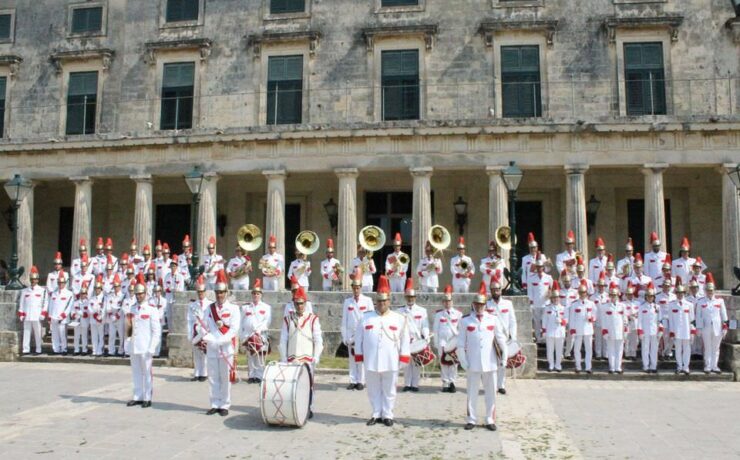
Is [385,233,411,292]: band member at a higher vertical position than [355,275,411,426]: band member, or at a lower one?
higher

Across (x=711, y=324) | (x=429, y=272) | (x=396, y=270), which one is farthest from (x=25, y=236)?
(x=711, y=324)

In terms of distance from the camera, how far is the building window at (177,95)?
25047mm

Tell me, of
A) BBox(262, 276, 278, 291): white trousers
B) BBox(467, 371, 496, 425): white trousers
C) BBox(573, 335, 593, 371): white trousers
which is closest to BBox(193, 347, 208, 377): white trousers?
BBox(262, 276, 278, 291): white trousers

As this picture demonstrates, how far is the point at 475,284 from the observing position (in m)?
23.8

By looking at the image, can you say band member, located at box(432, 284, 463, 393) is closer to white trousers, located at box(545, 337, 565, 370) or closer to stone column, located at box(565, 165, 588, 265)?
white trousers, located at box(545, 337, 565, 370)

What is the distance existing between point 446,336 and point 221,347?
4.58 m

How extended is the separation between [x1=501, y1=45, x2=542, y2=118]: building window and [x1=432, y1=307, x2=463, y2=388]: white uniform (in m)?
12.0

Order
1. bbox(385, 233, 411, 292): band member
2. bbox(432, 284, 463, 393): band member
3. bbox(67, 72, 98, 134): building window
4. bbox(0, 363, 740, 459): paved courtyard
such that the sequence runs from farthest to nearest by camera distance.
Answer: bbox(67, 72, 98, 134): building window, bbox(385, 233, 411, 292): band member, bbox(432, 284, 463, 393): band member, bbox(0, 363, 740, 459): paved courtyard

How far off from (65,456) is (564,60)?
67.2 ft

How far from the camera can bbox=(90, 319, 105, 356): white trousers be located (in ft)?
53.6

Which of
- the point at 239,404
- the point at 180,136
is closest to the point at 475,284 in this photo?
the point at 180,136

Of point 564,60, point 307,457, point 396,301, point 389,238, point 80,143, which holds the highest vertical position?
point 564,60

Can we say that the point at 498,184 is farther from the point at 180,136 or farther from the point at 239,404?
the point at 239,404

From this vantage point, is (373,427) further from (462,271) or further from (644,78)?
(644,78)
